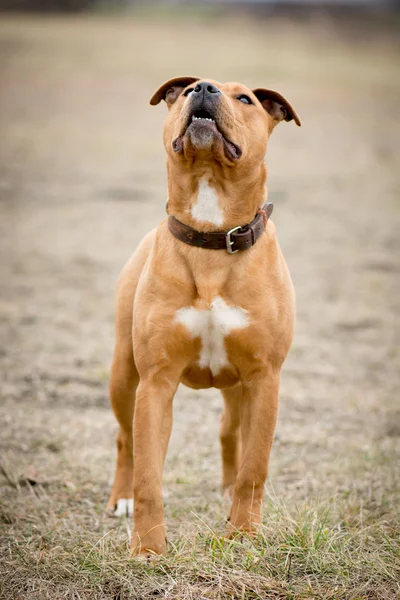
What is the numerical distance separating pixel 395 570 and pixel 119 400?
1933 millimetres

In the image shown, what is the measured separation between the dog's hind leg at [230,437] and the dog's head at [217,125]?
1606 mm

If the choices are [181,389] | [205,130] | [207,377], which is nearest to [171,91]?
[205,130]

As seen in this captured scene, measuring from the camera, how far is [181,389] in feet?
24.8

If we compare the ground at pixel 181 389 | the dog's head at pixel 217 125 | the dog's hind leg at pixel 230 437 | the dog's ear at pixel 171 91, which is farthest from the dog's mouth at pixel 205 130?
the ground at pixel 181 389

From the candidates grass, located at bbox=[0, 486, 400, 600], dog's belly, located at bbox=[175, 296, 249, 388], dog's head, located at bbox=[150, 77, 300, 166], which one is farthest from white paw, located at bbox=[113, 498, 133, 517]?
dog's head, located at bbox=[150, 77, 300, 166]

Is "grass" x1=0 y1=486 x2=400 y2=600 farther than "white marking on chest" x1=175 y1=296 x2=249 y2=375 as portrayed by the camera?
No

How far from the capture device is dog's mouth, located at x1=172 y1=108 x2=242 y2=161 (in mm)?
3945

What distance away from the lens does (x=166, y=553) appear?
13.1 ft

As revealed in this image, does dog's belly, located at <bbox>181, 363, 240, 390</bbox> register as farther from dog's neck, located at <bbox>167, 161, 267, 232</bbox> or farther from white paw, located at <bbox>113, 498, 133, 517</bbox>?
white paw, located at <bbox>113, 498, 133, 517</bbox>

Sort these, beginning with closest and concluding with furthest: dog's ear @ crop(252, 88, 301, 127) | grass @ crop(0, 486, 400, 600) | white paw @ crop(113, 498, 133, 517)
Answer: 1. grass @ crop(0, 486, 400, 600)
2. dog's ear @ crop(252, 88, 301, 127)
3. white paw @ crop(113, 498, 133, 517)

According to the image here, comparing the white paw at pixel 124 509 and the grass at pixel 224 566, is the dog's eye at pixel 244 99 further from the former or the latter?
the white paw at pixel 124 509

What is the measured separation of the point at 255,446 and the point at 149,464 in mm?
556

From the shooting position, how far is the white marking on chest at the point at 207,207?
4184 mm

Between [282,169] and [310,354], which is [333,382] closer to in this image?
[310,354]
